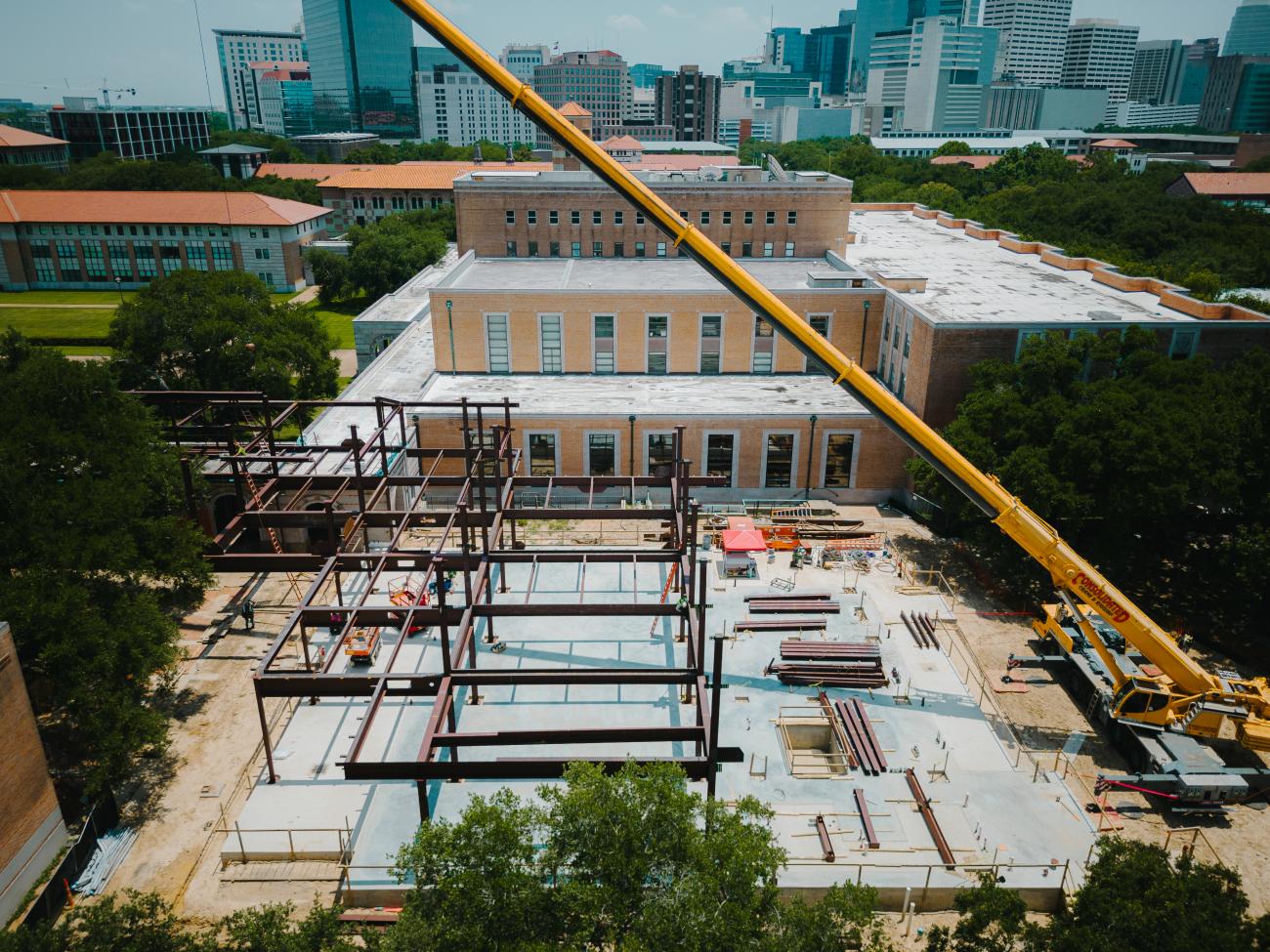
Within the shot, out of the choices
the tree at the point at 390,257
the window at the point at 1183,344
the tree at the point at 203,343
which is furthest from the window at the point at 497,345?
the tree at the point at 390,257

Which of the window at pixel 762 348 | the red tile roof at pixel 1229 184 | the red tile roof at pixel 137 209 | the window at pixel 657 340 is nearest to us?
the window at pixel 657 340

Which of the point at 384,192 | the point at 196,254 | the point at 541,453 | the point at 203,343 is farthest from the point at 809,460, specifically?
the point at 384,192

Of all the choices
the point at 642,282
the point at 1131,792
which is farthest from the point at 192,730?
the point at 642,282

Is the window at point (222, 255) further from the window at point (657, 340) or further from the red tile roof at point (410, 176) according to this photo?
the window at point (657, 340)

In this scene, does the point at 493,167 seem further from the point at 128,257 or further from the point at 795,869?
the point at 795,869

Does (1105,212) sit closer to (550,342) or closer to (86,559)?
(550,342)

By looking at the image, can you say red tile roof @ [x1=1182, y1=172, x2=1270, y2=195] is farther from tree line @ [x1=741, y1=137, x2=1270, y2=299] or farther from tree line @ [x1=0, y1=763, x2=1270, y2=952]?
tree line @ [x1=0, y1=763, x2=1270, y2=952]

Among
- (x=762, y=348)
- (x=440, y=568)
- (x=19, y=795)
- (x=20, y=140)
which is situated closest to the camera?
(x=19, y=795)
